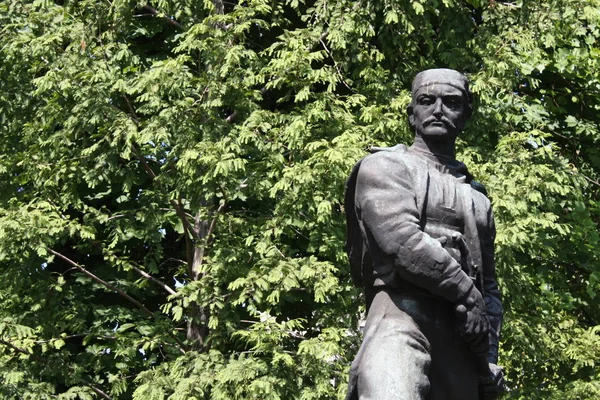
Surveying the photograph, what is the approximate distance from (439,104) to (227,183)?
704 centimetres

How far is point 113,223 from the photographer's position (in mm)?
14398

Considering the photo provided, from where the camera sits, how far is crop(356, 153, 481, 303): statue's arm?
6191mm

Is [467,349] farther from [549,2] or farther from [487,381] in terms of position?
[549,2]

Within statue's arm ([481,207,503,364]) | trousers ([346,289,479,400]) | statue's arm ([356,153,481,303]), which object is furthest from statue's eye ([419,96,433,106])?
trousers ([346,289,479,400])

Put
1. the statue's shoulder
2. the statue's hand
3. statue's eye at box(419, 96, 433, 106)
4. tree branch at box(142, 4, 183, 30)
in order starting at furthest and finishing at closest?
tree branch at box(142, 4, 183, 30)
statue's eye at box(419, 96, 433, 106)
the statue's shoulder
the statue's hand

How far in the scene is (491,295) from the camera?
673cm

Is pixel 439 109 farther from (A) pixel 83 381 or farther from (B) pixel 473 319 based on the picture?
(A) pixel 83 381

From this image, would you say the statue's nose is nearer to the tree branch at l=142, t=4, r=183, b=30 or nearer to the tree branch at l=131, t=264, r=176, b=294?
the tree branch at l=131, t=264, r=176, b=294

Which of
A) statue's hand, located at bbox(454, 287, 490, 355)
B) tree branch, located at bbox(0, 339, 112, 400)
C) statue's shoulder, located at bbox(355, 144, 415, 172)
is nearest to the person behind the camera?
statue's hand, located at bbox(454, 287, 490, 355)

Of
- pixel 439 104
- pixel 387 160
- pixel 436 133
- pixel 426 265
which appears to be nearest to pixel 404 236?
pixel 426 265

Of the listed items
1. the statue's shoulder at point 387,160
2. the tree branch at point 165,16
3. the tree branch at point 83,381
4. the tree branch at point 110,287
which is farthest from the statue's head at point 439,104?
the tree branch at point 165,16

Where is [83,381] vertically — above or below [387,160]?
below

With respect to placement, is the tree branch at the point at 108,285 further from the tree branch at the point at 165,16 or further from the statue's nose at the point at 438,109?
the statue's nose at the point at 438,109

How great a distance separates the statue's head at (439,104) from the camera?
6699mm
